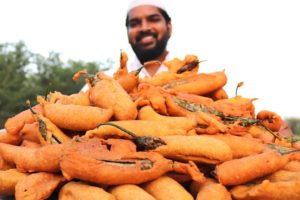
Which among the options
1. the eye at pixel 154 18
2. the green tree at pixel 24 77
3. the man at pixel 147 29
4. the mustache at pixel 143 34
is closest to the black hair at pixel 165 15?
the man at pixel 147 29

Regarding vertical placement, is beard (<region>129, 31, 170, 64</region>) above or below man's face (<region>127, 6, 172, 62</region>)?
below

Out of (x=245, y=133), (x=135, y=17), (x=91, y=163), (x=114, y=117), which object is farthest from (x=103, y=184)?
(x=135, y=17)

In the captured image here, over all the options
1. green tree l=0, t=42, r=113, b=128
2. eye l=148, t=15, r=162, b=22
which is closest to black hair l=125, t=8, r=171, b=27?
eye l=148, t=15, r=162, b=22

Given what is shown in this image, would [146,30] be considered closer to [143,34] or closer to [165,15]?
[143,34]

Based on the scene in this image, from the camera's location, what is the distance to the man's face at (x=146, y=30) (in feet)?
14.8

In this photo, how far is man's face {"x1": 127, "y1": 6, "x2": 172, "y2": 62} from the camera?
450 cm

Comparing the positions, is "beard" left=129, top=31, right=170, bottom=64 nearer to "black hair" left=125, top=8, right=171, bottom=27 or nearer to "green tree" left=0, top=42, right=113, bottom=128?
"black hair" left=125, top=8, right=171, bottom=27

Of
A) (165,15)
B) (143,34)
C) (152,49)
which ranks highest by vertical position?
(165,15)

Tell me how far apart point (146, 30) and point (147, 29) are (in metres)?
0.01

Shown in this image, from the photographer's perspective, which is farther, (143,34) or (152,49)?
(152,49)

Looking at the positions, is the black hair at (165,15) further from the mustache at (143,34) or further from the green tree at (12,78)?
the green tree at (12,78)

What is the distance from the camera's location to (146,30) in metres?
4.51

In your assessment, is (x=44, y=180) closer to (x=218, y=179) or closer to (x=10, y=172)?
(x=10, y=172)

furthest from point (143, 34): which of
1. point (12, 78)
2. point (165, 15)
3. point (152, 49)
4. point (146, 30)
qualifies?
point (12, 78)
